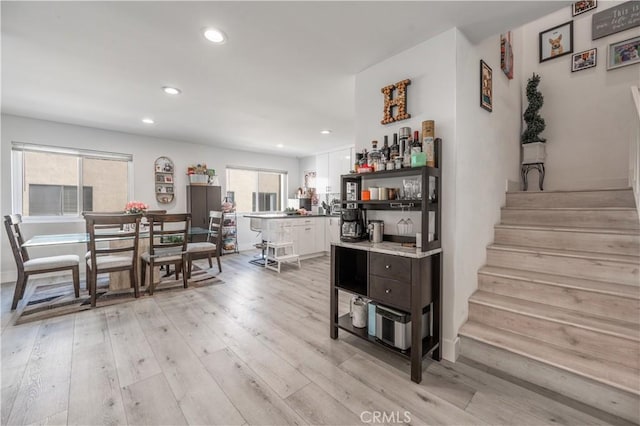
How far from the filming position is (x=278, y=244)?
15.0 feet

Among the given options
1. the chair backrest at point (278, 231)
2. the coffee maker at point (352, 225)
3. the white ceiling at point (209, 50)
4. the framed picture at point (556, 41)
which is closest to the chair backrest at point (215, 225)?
the chair backrest at point (278, 231)

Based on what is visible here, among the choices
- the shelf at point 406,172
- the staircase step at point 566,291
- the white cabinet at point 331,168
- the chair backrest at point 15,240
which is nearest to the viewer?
the staircase step at point 566,291

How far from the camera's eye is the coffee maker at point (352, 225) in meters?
2.27

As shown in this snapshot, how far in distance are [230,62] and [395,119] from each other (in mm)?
1601

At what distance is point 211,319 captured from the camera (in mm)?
2623

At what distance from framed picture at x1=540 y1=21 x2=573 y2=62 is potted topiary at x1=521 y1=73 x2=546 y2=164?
0.47 metres

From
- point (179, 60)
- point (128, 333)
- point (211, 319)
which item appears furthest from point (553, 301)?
point (179, 60)

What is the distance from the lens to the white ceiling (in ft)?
5.69

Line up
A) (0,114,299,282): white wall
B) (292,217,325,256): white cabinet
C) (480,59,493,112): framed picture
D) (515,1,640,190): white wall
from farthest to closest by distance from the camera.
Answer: (292,217,325,256): white cabinet, (0,114,299,282): white wall, (515,1,640,190): white wall, (480,59,493,112): framed picture

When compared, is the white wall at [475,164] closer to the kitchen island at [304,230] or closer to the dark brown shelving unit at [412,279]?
the dark brown shelving unit at [412,279]

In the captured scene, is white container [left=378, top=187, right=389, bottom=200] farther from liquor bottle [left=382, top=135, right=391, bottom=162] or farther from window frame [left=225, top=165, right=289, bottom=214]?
window frame [left=225, top=165, right=289, bottom=214]

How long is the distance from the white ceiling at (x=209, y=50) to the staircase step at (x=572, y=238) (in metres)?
1.70

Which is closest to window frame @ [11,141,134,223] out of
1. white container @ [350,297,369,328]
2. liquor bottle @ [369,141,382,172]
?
liquor bottle @ [369,141,382,172]

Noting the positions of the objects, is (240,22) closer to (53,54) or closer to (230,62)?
(230,62)
